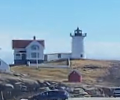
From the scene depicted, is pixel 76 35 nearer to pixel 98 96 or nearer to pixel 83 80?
pixel 83 80

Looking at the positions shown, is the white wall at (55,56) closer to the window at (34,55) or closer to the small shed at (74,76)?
the window at (34,55)

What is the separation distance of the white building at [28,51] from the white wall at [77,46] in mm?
10000

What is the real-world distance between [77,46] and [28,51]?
1428 centimetres

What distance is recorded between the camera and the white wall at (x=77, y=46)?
437 ft

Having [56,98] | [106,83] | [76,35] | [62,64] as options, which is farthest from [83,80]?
[76,35]

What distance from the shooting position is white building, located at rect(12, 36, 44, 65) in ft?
410

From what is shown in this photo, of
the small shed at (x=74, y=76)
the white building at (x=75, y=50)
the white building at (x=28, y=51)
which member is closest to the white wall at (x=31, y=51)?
the white building at (x=28, y=51)

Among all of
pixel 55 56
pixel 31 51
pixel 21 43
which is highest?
pixel 21 43

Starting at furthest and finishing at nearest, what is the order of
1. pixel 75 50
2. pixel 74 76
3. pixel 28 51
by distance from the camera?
1. pixel 75 50
2. pixel 28 51
3. pixel 74 76

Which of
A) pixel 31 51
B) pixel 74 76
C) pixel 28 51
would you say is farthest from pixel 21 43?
pixel 74 76

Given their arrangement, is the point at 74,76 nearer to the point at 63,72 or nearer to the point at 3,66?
the point at 63,72

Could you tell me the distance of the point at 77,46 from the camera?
442 feet

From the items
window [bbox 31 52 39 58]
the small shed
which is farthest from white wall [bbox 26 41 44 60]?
the small shed

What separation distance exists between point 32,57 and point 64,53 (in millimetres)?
11443
